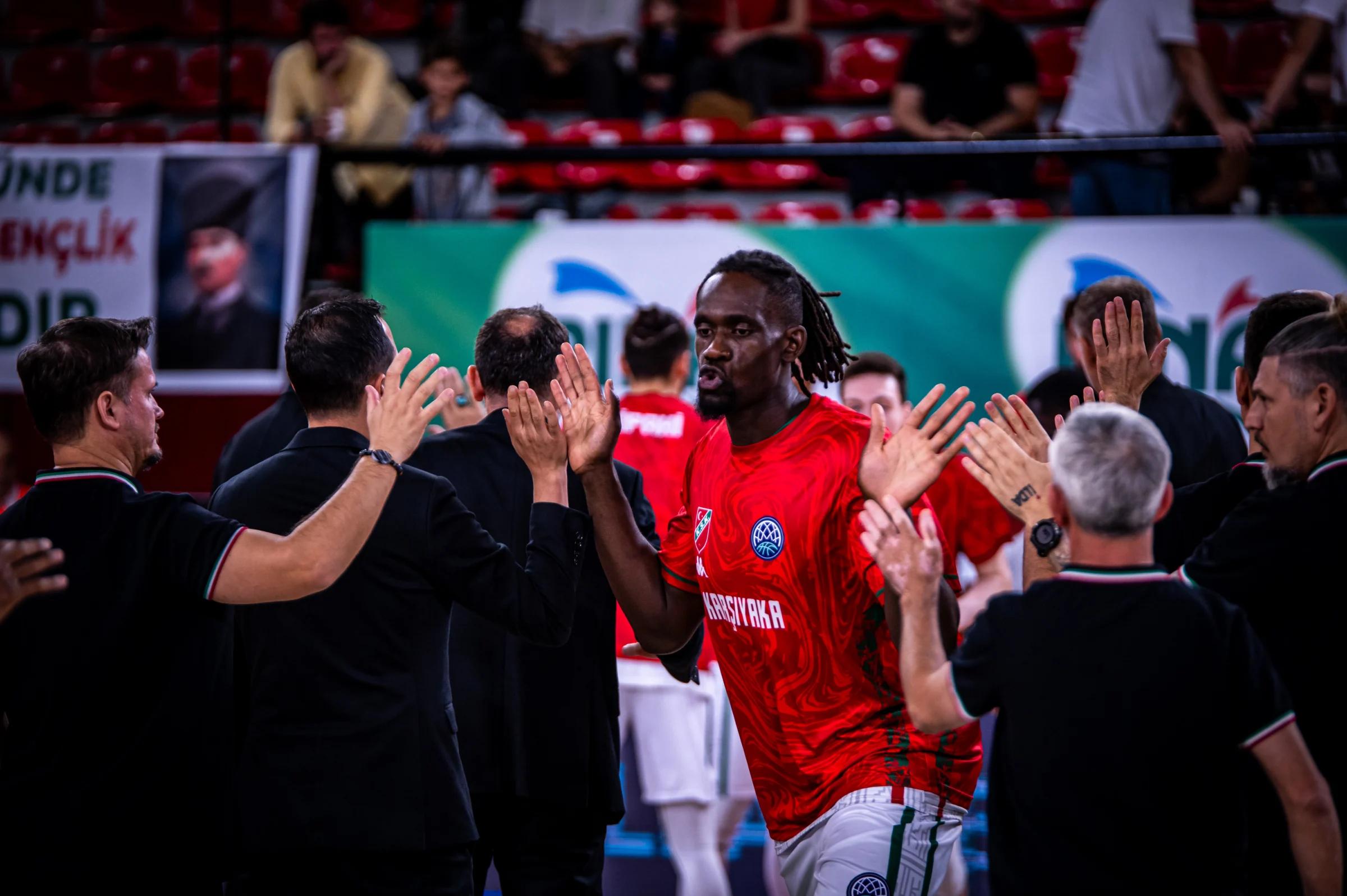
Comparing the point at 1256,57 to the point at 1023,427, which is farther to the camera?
the point at 1256,57

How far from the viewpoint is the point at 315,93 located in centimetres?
866

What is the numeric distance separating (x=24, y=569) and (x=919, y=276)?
518 cm

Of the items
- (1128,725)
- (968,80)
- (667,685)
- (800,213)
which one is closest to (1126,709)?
(1128,725)

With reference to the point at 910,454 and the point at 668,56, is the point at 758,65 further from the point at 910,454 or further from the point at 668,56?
the point at 910,454

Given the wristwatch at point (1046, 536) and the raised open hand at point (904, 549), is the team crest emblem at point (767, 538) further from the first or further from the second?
the wristwatch at point (1046, 536)

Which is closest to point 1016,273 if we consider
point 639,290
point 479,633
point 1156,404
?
point 639,290

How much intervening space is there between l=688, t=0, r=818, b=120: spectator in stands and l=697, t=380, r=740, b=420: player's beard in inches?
276

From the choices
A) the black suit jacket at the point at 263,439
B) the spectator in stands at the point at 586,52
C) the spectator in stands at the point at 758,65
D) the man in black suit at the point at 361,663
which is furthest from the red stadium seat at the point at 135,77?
the man in black suit at the point at 361,663

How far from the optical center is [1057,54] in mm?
10633

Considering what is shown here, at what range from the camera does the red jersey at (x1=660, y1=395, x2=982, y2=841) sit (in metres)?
3.07

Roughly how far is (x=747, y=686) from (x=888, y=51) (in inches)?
353

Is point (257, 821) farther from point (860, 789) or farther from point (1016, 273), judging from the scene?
point (1016, 273)

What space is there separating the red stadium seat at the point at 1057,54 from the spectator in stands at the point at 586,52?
11.2 ft

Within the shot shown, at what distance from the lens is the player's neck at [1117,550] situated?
7.97 feet
